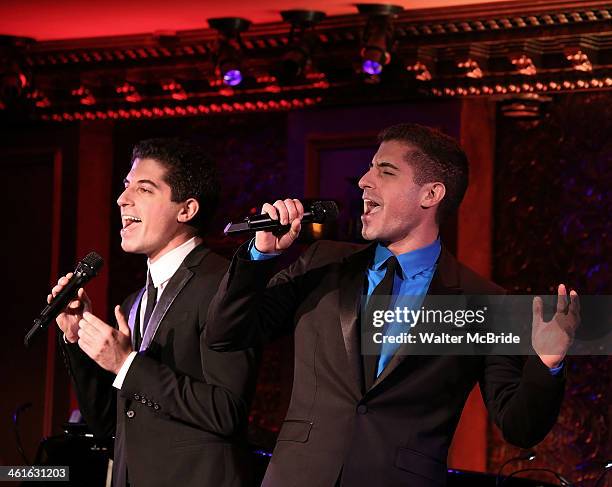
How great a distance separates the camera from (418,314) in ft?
7.64

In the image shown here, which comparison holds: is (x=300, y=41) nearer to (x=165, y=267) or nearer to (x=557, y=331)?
(x=165, y=267)

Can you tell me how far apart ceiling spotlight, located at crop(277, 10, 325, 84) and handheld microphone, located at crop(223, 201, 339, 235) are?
8.01 ft

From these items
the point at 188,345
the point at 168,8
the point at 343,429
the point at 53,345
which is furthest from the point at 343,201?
the point at 343,429

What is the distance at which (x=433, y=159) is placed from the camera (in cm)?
250

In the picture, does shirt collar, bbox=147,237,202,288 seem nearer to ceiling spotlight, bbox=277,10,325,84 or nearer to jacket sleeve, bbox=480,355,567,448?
jacket sleeve, bbox=480,355,567,448

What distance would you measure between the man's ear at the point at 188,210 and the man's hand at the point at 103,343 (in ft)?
1.13

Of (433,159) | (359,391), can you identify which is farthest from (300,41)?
(359,391)

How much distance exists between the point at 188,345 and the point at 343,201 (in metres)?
2.33

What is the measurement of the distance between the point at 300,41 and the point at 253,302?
250cm

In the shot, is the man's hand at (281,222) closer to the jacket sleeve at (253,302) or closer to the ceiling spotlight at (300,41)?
the jacket sleeve at (253,302)

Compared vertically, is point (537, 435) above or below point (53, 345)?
below

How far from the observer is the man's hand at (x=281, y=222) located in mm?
2252

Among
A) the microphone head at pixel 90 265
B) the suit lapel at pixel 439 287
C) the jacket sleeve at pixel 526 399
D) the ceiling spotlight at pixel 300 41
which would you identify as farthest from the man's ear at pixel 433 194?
the ceiling spotlight at pixel 300 41

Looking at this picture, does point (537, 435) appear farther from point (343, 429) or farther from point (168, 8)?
point (168, 8)
